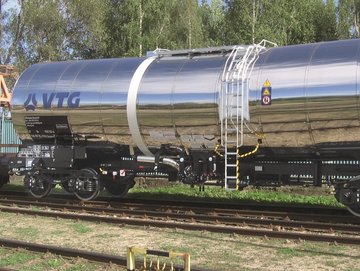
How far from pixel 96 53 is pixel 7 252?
35.0 metres

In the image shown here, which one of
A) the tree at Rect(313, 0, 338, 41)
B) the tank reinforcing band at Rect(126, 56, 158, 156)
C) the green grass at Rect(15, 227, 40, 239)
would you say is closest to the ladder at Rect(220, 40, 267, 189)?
the tank reinforcing band at Rect(126, 56, 158, 156)

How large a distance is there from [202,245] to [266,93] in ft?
12.7

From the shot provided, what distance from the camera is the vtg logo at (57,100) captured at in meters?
14.5

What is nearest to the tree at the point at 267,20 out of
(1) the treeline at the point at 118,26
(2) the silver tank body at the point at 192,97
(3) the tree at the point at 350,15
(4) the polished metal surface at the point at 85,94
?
(1) the treeline at the point at 118,26

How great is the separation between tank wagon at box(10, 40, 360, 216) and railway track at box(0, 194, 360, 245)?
73cm

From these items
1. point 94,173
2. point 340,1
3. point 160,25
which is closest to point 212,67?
point 94,173

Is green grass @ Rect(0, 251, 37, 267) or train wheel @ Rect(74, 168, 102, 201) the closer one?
green grass @ Rect(0, 251, 37, 267)

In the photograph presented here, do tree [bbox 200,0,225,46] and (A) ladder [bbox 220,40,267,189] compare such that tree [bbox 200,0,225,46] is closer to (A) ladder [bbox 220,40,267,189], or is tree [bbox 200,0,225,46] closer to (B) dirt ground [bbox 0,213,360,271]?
(A) ladder [bbox 220,40,267,189]

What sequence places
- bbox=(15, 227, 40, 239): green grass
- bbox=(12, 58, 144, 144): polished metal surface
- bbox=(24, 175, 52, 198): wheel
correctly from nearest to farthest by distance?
bbox=(15, 227, 40, 239): green grass, bbox=(12, 58, 144, 144): polished metal surface, bbox=(24, 175, 52, 198): wheel

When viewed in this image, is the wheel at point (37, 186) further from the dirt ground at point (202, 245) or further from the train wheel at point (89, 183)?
the dirt ground at point (202, 245)

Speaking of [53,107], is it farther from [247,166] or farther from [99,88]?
[247,166]

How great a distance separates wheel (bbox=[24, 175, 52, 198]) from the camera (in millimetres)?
15664

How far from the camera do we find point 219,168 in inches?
509

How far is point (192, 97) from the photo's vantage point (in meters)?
12.5
